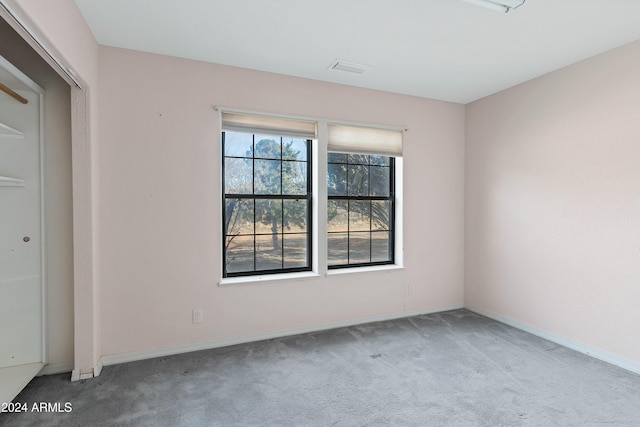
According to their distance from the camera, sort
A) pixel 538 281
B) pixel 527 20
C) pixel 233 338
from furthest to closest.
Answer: pixel 538 281, pixel 233 338, pixel 527 20

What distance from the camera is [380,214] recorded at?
A: 3.98 meters

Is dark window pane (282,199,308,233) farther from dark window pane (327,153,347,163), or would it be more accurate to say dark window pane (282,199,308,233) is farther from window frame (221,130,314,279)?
dark window pane (327,153,347,163)

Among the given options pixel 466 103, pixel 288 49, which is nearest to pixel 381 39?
pixel 288 49

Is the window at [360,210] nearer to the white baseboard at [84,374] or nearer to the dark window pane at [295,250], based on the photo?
the dark window pane at [295,250]

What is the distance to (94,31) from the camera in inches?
98.0

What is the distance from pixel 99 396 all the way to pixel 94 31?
2676 millimetres

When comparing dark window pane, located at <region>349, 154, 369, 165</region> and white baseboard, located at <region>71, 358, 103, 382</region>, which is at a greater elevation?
dark window pane, located at <region>349, 154, 369, 165</region>

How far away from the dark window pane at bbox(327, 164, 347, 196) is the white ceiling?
99 centimetres

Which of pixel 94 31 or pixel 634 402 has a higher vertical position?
pixel 94 31

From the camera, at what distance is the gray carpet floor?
205cm

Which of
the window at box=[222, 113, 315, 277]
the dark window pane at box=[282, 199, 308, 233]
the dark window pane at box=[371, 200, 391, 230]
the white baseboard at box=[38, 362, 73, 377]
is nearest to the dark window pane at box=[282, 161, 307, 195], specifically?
the window at box=[222, 113, 315, 277]

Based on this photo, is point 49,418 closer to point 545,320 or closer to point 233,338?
point 233,338

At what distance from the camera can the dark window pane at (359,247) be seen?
3.84 meters

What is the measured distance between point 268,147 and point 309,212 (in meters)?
0.82
